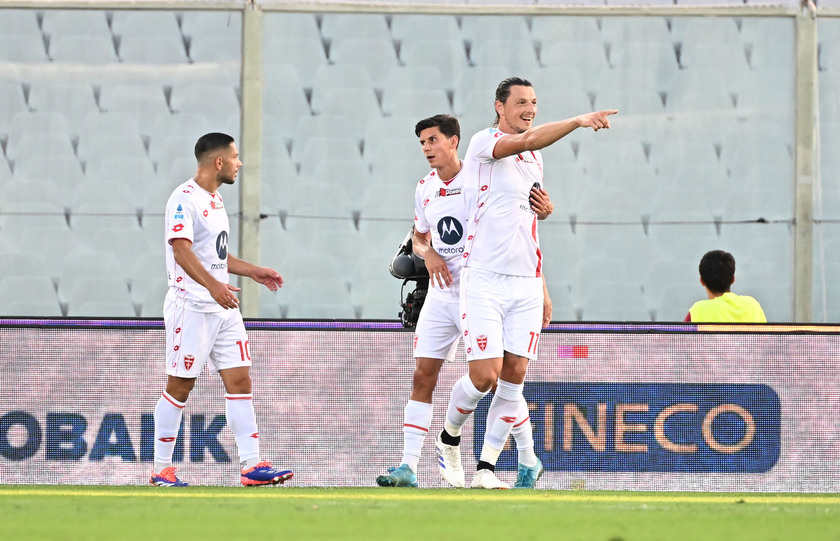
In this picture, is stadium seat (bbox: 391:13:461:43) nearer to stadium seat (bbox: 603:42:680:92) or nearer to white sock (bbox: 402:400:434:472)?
stadium seat (bbox: 603:42:680:92)

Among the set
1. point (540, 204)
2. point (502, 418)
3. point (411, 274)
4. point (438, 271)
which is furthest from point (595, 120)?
point (411, 274)

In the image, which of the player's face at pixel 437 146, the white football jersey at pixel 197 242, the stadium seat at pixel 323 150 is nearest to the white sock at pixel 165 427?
the white football jersey at pixel 197 242

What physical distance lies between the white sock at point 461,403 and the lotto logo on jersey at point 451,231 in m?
0.74

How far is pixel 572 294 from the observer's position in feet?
35.4

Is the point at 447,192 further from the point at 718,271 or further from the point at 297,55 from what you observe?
the point at 297,55

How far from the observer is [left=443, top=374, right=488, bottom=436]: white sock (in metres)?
7.08

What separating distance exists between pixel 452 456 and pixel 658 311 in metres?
3.94

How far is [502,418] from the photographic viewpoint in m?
7.16

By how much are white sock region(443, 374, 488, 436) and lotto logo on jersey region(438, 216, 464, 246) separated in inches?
29.2

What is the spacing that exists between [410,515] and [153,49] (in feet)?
21.8

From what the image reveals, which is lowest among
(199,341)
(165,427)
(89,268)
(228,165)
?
(165,427)

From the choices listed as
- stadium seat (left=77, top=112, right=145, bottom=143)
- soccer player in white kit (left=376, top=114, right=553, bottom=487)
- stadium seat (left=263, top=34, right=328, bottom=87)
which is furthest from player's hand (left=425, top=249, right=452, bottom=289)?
stadium seat (left=77, top=112, right=145, bottom=143)

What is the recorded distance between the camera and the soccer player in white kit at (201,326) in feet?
23.6

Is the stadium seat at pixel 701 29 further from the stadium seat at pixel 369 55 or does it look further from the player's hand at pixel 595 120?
the player's hand at pixel 595 120
